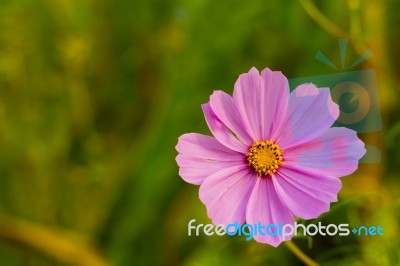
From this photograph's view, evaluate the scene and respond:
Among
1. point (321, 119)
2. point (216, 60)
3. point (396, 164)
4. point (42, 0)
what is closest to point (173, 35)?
point (216, 60)

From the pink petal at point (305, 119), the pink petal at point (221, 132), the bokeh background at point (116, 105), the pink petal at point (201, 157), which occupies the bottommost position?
the pink petal at point (201, 157)

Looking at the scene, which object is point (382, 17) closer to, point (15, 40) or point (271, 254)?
point (271, 254)

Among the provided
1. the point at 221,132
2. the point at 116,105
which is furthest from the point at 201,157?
the point at 116,105

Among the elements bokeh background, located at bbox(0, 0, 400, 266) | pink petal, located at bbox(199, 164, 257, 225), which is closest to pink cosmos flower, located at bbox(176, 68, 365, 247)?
pink petal, located at bbox(199, 164, 257, 225)

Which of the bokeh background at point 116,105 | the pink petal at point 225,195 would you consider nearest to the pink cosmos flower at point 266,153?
the pink petal at point 225,195

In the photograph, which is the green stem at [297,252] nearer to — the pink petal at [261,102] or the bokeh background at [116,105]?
the pink petal at [261,102]

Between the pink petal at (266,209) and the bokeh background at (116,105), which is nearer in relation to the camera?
the pink petal at (266,209)
